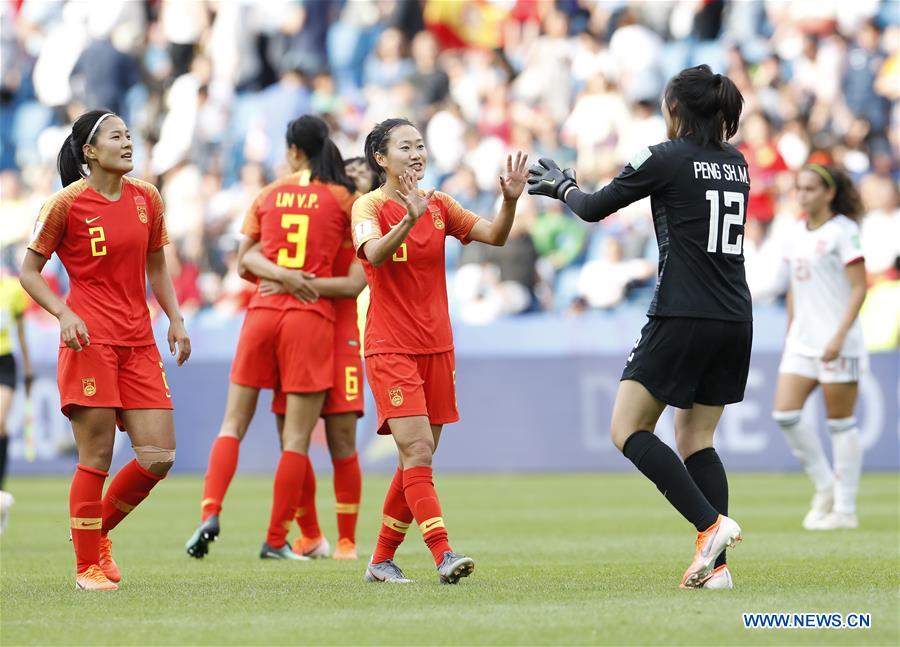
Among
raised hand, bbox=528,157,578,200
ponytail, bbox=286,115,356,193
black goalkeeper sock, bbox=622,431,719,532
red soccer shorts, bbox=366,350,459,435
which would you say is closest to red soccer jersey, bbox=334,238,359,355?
ponytail, bbox=286,115,356,193

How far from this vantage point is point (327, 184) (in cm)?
941

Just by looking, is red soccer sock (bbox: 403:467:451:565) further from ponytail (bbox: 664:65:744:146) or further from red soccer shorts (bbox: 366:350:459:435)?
ponytail (bbox: 664:65:744:146)

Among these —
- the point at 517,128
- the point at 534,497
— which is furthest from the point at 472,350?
the point at 517,128

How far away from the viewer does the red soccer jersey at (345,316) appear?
9523 mm

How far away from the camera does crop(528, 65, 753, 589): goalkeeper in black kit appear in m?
7.06

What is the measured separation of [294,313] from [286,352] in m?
0.24

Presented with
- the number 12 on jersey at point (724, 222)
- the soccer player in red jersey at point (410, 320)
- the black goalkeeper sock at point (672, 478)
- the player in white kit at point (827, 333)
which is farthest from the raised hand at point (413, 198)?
the player in white kit at point (827, 333)

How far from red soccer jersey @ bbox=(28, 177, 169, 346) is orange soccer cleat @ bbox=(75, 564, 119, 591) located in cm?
110

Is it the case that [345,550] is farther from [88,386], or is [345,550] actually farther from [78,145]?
[78,145]

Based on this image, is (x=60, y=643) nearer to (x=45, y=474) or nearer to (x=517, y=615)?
(x=517, y=615)

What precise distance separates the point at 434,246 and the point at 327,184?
6.35 feet

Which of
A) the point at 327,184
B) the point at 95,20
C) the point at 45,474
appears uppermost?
the point at 95,20

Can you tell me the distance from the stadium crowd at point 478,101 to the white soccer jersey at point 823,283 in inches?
220

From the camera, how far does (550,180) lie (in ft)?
24.2
